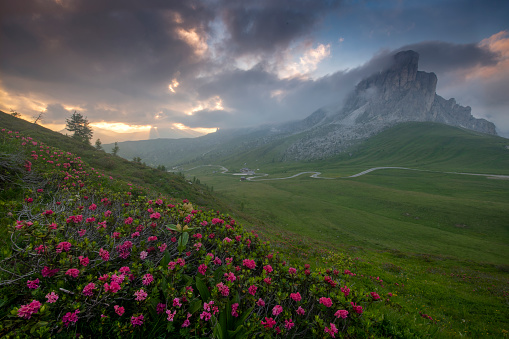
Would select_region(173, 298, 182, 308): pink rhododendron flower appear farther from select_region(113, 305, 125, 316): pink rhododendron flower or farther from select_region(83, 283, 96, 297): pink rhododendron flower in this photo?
select_region(83, 283, 96, 297): pink rhododendron flower

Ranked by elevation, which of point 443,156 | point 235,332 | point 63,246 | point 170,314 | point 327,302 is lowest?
point 235,332

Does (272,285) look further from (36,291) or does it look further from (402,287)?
(402,287)

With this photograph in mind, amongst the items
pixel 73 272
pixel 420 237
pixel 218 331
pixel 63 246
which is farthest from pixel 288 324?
pixel 420 237

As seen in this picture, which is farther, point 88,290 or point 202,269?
point 202,269

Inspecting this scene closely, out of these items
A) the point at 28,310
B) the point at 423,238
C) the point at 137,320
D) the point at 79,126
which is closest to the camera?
the point at 28,310

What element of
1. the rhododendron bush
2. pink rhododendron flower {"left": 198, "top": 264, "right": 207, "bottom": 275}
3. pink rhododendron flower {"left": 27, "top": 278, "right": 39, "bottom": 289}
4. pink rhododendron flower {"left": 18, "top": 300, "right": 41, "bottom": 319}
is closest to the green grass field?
the rhododendron bush

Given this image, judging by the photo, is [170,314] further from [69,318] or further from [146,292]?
[69,318]

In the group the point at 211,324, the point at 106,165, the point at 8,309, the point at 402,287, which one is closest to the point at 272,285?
the point at 211,324

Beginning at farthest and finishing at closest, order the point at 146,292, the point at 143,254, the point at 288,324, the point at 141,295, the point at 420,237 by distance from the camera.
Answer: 1. the point at 420,237
2. the point at 143,254
3. the point at 288,324
4. the point at 146,292
5. the point at 141,295

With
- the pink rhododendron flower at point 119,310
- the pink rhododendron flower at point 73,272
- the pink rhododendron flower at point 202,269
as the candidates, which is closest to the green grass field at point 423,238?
the pink rhododendron flower at point 202,269

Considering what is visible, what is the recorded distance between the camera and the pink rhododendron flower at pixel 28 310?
8.12ft

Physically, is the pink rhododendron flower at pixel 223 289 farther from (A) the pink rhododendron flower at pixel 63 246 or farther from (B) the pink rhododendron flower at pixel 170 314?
(A) the pink rhododendron flower at pixel 63 246

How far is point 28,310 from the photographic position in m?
2.52

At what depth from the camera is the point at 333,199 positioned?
65.3m
